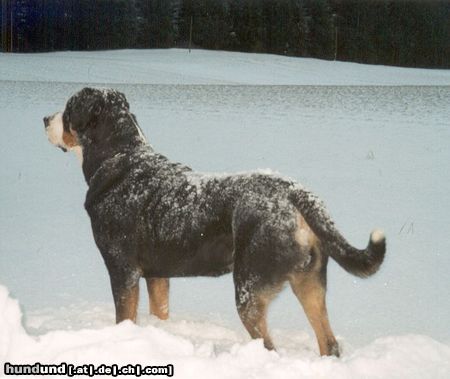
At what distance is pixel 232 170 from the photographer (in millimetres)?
8203

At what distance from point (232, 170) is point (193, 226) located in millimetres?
4488

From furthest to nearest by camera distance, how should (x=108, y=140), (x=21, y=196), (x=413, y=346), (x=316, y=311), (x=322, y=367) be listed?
1. (x=21, y=196)
2. (x=108, y=140)
3. (x=413, y=346)
4. (x=316, y=311)
5. (x=322, y=367)

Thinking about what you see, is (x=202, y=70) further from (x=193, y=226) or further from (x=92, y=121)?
(x=193, y=226)

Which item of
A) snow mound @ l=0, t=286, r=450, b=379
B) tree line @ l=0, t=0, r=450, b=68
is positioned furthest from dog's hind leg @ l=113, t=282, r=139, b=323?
tree line @ l=0, t=0, r=450, b=68

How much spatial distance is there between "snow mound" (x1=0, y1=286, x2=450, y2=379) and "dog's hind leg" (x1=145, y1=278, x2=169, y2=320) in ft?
2.89

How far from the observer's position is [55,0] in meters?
8.76

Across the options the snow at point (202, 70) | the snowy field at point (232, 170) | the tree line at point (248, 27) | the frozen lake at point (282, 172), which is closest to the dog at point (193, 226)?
the snowy field at point (232, 170)

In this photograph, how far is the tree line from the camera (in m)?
8.98

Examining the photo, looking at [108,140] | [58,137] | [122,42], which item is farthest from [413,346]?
[122,42]

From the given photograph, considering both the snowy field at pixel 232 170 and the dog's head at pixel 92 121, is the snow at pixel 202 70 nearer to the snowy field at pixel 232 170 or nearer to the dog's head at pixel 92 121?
the snowy field at pixel 232 170

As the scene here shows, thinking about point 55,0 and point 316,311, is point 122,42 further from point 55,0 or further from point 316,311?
point 316,311

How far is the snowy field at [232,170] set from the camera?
3.36 meters

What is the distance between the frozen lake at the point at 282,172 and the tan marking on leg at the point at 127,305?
65 centimetres

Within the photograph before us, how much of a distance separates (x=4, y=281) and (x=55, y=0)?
16.5ft
